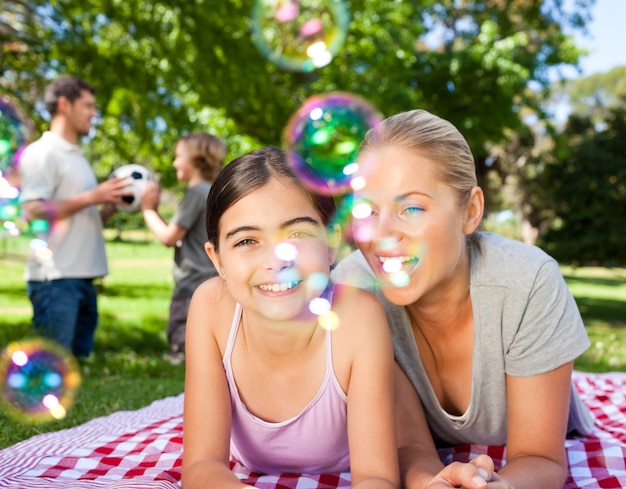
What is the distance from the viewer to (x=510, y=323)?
205 cm

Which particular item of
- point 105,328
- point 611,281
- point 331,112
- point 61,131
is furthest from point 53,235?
point 611,281

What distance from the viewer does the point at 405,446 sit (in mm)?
2098

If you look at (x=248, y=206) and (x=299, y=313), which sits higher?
(x=248, y=206)

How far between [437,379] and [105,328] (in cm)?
574

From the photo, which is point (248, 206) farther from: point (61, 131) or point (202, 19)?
point (202, 19)

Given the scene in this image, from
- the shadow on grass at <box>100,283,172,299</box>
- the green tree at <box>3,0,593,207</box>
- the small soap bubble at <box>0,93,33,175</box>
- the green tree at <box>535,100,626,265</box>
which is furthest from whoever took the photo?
the shadow on grass at <box>100,283,172,299</box>

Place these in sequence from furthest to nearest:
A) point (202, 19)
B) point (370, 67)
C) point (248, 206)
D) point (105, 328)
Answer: point (370, 67), point (105, 328), point (202, 19), point (248, 206)

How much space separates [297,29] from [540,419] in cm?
688

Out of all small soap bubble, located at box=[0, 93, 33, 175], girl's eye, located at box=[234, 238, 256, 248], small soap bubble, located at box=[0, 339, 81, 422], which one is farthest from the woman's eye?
small soap bubble, located at box=[0, 93, 33, 175]

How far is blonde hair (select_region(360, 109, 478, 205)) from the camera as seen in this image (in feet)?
6.45

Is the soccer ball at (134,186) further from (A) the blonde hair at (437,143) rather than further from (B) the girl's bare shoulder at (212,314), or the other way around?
(A) the blonde hair at (437,143)

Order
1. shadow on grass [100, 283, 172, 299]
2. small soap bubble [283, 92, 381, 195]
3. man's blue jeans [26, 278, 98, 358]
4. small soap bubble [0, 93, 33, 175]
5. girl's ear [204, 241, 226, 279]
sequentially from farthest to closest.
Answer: shadow on grass [100, 283, 172, 299]
small soap bubble [283, 92, 381, 195]
small soap bubble [0, 93, 33, 175]
man's blue jeans [26, 278, 98, 358]
girl's ear [204, 241, 226, 279]

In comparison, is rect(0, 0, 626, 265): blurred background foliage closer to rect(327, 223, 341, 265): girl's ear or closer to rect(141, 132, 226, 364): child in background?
rect(141, 132, 226, 364): child in background

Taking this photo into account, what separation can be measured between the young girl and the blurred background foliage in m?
5.35
